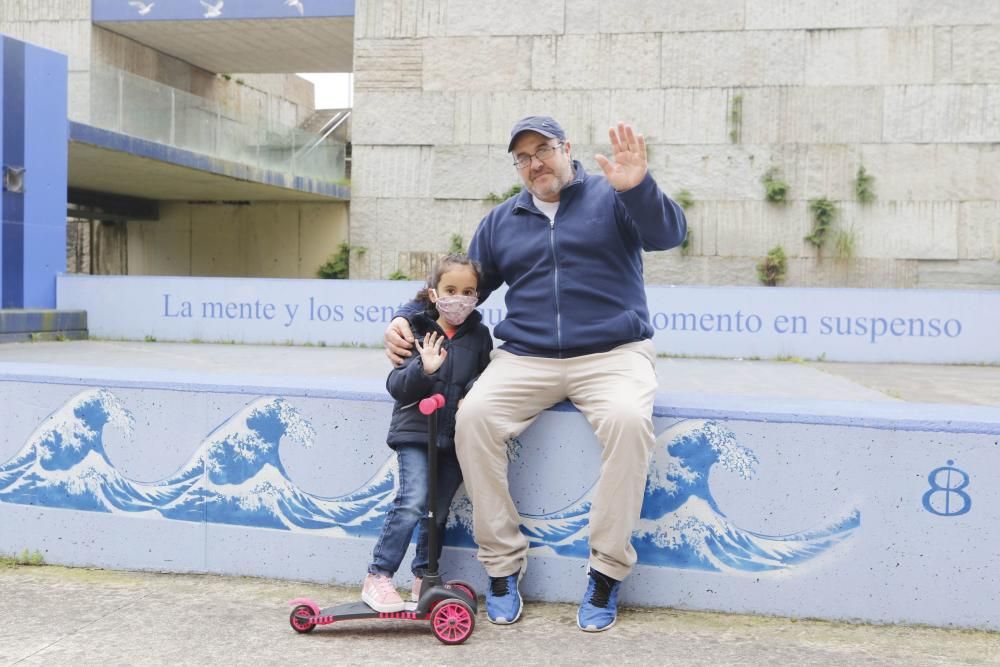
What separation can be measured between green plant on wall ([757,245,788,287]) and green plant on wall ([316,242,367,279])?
31.8ft

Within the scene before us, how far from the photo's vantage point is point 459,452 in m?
3.78

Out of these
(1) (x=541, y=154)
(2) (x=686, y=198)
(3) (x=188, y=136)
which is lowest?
(1) (x=541, y=154)

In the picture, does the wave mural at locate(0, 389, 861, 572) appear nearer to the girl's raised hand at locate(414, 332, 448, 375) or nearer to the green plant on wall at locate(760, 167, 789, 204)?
the girl's raised hand at locate(414, 332, 448, 375)

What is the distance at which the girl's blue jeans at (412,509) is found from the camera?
145 inches

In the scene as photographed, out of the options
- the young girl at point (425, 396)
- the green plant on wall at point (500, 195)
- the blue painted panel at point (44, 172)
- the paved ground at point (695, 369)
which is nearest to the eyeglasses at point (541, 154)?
the young girl at point (425, 396)

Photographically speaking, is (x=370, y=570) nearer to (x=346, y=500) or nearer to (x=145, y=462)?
(x=346, y=500)

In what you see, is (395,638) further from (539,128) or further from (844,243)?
(844,243)

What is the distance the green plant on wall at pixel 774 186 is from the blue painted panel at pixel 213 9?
10.5 metres

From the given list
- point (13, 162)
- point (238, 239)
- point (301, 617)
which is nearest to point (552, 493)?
point (301, 617)

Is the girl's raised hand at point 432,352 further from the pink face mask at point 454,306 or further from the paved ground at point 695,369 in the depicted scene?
the paved ground at point 695,369

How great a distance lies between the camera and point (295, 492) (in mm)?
4215

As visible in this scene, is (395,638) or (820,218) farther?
(820,218)

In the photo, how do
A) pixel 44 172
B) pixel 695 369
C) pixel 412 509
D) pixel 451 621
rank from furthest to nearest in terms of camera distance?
pixel 44 172 < pixel 695 369 < pixel 412 509 < pixel 451 621

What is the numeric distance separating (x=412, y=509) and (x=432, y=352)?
2.02 ft
